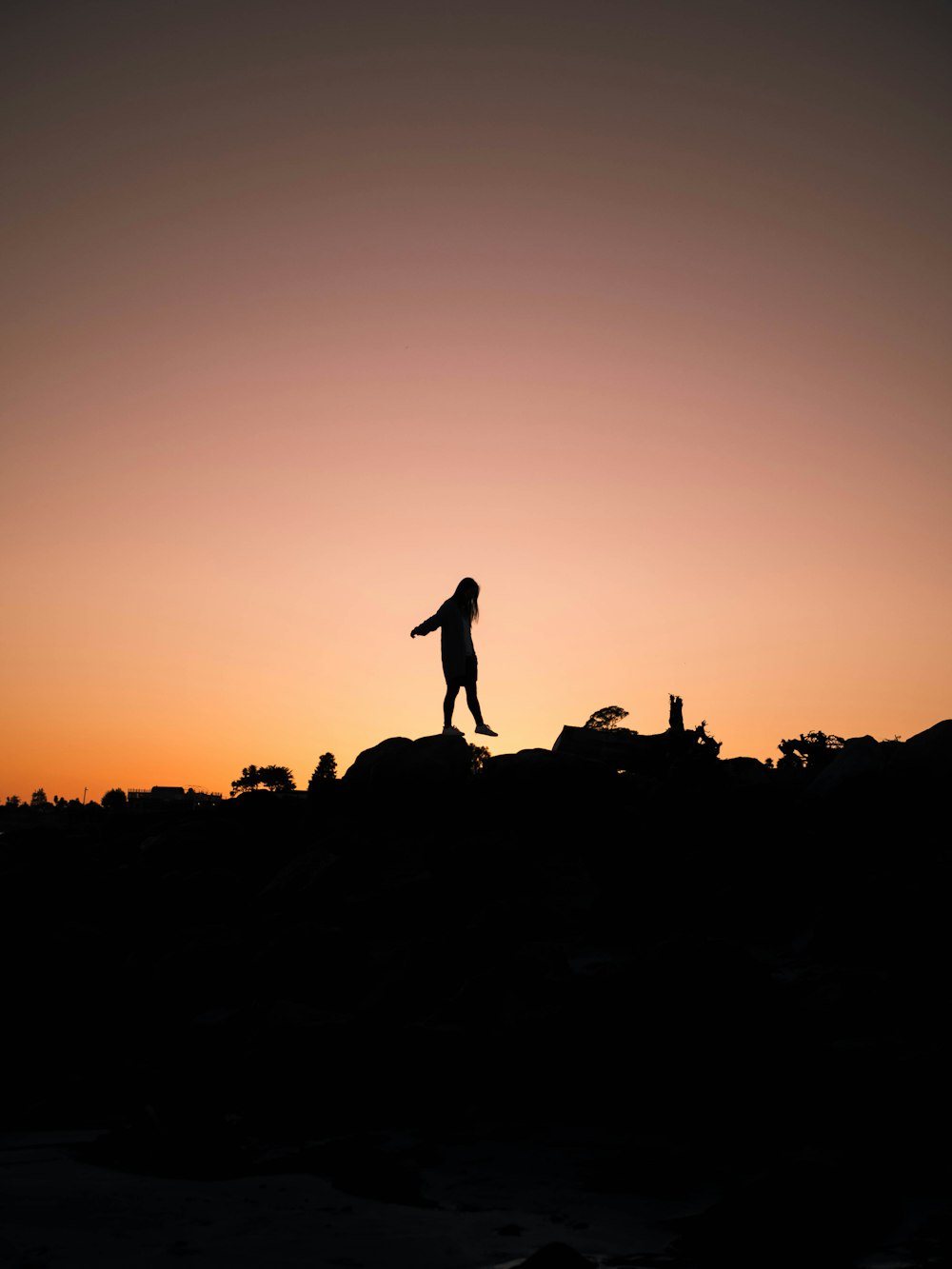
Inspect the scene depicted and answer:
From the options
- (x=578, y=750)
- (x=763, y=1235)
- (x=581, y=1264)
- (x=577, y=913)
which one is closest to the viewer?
(x=581, y=1264)

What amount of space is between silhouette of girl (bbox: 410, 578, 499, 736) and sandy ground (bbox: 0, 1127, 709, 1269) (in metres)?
9.01

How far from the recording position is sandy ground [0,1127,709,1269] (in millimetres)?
4844

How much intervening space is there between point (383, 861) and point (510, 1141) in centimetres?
569

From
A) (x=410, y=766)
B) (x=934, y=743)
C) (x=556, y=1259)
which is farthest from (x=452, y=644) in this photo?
(x=556, y=1259)

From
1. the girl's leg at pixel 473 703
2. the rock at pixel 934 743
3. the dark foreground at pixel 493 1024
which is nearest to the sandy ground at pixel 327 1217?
the dark foreground at pixel 493 1024

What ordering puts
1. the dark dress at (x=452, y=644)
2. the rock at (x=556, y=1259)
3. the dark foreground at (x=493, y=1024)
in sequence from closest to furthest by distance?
the rock at (x=556, y=1259), the dark foreground at (x=493, y=1024), the dark dress at (x=452, y=644)

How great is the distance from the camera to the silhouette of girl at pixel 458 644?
50.4ft

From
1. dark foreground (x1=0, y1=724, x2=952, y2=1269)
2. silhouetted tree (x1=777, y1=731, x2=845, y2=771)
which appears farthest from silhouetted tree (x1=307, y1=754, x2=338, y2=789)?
silhouetted tree (x1=777, y1=731, x2=845, y2=771)

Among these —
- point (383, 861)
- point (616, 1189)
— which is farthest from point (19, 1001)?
point (616, 1189)

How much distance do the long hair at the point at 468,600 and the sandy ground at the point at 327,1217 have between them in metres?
9.55

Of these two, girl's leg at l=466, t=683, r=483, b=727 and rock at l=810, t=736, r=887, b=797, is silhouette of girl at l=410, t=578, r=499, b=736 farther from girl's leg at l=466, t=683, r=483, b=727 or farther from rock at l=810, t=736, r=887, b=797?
rock at l=810, t=736, r=887, b=797

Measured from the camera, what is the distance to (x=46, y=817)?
21.6 m

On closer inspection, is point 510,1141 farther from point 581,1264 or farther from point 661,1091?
point 581,1264

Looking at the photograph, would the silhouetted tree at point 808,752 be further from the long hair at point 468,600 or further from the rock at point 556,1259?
the rock at point 556,1259
